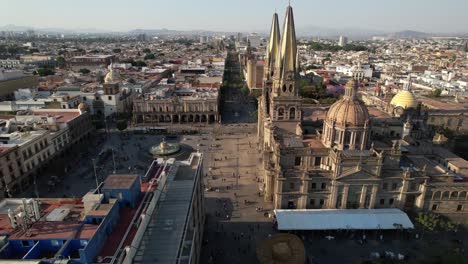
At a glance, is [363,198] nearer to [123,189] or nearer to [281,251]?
[281,251]

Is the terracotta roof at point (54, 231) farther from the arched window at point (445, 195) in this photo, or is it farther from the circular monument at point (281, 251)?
the arched window at point (445, 195)

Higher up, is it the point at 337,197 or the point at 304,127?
the point at 304,127

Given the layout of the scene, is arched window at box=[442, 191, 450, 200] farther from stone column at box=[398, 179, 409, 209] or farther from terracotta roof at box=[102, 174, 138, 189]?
terracotta roof at box=[102, 174, 138, 189]

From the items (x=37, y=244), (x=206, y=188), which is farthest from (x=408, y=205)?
(x=37, y=244)

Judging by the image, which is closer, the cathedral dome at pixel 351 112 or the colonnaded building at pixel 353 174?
the colonnaded building at pixel 353 174

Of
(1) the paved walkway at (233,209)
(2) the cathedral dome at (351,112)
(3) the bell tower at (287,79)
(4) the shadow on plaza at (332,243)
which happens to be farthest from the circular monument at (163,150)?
(2) the cathedral dome at (351,112)

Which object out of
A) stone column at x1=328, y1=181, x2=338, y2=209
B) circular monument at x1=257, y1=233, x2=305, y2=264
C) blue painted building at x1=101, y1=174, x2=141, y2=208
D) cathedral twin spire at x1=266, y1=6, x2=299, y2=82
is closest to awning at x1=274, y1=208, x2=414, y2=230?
stone column at x1=328, y1=181, x2=338, y2=209

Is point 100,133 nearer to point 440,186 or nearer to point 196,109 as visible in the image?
point 196,109
